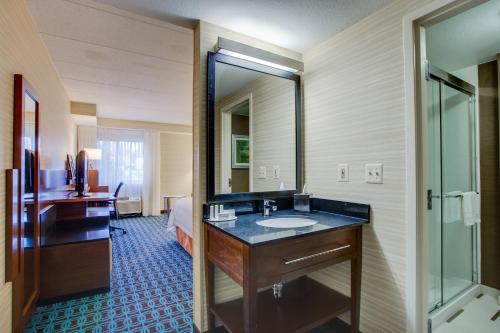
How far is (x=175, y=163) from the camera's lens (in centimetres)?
667

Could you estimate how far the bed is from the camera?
3172 mm

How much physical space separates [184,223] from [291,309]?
2.14 meters

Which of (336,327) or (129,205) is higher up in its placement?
(129,205)

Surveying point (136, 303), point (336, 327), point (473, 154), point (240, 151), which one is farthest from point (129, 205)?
point (473, 154)

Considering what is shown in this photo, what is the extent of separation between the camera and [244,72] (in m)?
1.89

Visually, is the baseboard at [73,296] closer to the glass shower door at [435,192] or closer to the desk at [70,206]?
the desk at [70,206]

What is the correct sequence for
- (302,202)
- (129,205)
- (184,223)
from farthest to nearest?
(129,205) < (184,223) < (302,202)

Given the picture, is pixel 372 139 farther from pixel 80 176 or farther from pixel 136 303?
pixel 80 176

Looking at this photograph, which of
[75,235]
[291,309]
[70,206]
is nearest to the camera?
[291,309]

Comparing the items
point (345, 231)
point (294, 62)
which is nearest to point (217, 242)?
point (345, 231)

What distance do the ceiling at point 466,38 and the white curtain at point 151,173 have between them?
19.0ft

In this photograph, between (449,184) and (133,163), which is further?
(133,163)

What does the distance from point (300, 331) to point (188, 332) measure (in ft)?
2.88

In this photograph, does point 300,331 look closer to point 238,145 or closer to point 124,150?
point 238,145
